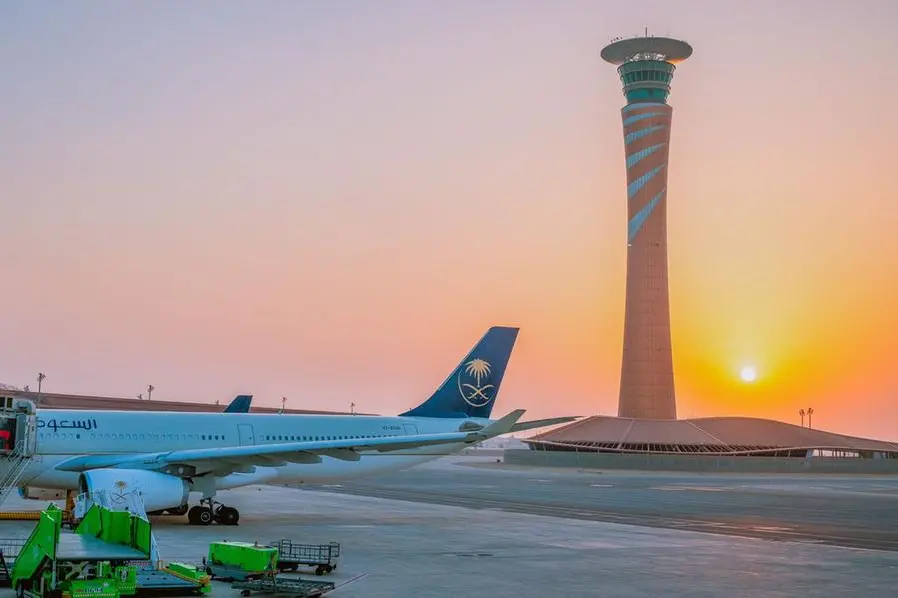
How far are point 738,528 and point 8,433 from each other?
20231 mm

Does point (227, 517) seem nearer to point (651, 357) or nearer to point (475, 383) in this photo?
point (475, 383)

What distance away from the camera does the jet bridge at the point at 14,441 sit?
70.4ft

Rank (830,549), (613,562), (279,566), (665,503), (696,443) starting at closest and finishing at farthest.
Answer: (279,566) → (613,562) → (830,549) → (665,503) → (696,443)

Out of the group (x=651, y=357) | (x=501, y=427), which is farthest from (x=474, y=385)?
(x=651, y=357)

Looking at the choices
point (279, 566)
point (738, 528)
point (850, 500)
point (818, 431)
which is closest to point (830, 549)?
point (738, 528)

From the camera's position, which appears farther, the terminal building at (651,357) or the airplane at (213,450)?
the terminal building at (651,357)

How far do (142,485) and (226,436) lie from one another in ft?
18.3

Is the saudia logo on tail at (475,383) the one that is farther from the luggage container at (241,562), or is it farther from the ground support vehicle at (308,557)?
the luggage container at (241,562)

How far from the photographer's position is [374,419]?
115 ft

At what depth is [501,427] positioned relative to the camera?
30.1 meters

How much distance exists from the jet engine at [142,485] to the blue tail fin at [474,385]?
36.4 ft

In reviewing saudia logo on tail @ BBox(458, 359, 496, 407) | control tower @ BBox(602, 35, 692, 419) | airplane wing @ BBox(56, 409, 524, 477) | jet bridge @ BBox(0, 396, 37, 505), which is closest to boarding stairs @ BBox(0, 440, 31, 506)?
jet bridge @ BBox(0, 396, 37, 505)

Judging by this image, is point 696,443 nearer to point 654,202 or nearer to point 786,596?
point 654,202

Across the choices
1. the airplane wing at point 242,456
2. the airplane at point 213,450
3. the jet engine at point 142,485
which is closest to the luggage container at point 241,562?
the airplane at point 213,450
